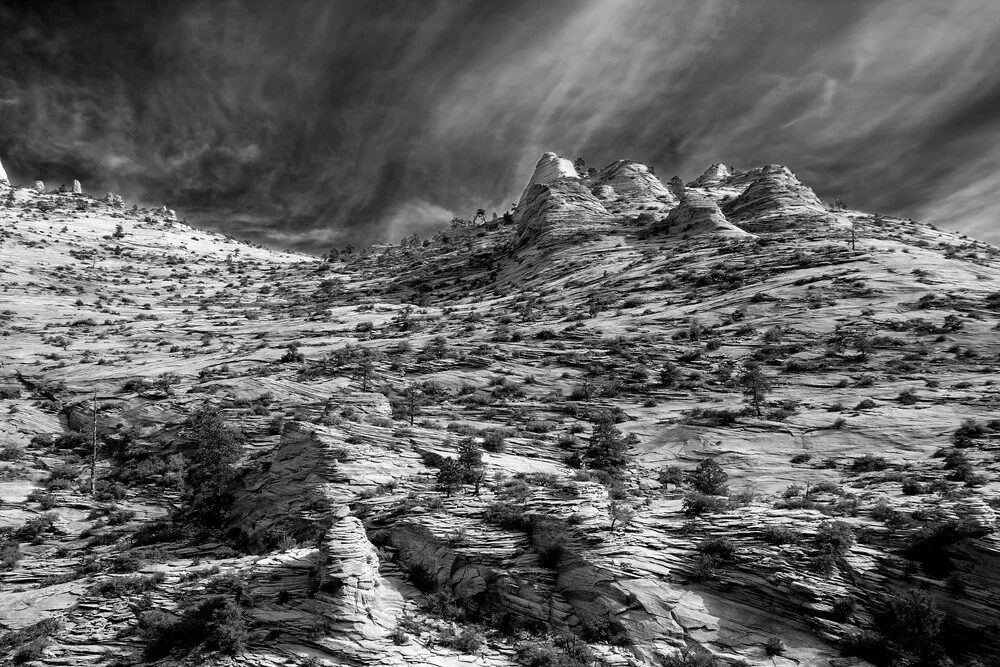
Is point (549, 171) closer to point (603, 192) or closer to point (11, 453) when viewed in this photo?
point (603, 192)

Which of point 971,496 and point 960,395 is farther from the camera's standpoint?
point 960,395

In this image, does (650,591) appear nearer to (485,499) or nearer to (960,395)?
(485,499)

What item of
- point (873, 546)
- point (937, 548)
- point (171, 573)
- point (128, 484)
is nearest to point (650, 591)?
point (873, 546)

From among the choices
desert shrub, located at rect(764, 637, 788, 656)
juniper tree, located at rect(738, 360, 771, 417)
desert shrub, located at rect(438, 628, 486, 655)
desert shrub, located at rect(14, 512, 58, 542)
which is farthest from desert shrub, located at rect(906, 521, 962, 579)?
desert shrub, located at rect(14, 512, 58, 542)

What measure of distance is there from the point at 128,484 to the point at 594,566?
28254 mm

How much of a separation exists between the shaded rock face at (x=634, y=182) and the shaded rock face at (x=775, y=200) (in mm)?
18046

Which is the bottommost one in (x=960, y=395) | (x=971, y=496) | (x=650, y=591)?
(x=650, y=591)

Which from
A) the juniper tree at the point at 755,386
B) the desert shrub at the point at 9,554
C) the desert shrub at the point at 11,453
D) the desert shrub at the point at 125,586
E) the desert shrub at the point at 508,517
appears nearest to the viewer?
the desert shrub at the point at 125,586

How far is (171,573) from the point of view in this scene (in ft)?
63.4

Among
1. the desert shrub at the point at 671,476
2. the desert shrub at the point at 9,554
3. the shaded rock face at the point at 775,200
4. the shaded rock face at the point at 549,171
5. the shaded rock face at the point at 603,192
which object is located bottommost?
the desert shrub at the point at 9,554

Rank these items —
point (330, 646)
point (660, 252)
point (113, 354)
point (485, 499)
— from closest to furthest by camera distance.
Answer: point (330, 646) → point (485, 499) → point (113, 354) → point (660, 252)

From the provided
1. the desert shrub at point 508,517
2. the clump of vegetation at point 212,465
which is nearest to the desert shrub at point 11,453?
the clump of vegetation at point 212,465

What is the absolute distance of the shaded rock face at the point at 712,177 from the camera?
11941 cm

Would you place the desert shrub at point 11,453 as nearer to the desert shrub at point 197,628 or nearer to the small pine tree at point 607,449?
the desert shrub at point 197,628
